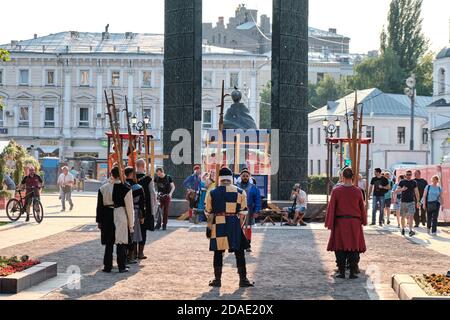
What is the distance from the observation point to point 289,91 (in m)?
33.8

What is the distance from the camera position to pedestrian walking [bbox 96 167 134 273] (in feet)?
54.1

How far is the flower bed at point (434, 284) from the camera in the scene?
1245 centimetres

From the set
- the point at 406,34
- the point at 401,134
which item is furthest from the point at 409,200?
the point at 406,34

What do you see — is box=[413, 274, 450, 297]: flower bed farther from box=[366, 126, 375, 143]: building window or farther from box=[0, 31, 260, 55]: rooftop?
box=[366, 126, 375, 143]: building window

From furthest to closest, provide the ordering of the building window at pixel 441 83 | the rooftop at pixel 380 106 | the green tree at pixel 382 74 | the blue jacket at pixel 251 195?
the green tree at pixel 382 74
the rooftop at pixel 380 106
the building window at pixel 441 83
the blue jacket at pixel 251 195

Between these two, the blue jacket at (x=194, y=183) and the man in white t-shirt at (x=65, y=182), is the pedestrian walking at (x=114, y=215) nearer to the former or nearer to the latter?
the blue jacket at (x=194, y=183)

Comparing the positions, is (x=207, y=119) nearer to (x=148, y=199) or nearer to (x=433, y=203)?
(x=433, y=203)

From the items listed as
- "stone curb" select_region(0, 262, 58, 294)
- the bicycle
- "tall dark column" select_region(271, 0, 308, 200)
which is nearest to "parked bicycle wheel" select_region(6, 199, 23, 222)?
the bicycle

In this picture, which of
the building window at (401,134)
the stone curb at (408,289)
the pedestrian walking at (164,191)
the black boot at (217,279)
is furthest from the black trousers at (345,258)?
Answer: the building window at (401,134)

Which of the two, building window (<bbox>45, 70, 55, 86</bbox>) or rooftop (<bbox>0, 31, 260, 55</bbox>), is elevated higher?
rooftop (<bbox>0, 31, 260, 55</bbox>)

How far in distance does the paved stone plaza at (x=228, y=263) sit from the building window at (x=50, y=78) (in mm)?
54082

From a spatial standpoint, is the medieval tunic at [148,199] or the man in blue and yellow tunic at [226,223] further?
the medieval tunic at [148,199]

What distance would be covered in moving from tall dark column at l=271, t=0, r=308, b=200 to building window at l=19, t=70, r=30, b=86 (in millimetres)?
50900
